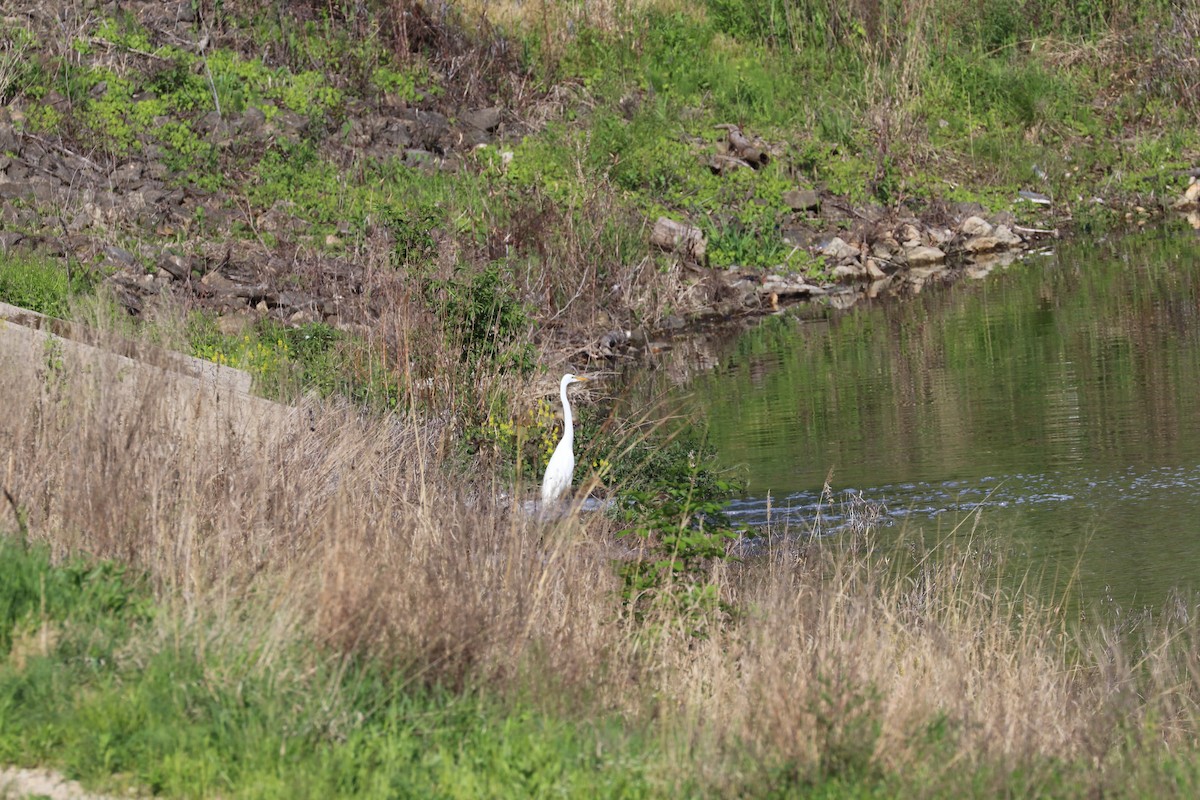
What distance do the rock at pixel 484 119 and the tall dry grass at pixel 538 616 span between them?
18.4m

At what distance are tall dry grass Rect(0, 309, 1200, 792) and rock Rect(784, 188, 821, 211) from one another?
1790 cm

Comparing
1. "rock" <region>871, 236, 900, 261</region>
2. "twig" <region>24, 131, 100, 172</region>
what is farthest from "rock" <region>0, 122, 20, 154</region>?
"rock" <region>871, 236, 900, 261</region>

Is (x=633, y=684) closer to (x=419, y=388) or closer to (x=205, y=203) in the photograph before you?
(x=419, y=388)

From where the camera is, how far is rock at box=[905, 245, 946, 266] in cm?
2583

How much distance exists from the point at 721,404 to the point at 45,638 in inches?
444

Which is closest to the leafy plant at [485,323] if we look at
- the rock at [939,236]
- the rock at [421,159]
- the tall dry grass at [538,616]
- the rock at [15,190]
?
the tall dry grass at [538,616]

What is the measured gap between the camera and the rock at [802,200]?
25.9 m

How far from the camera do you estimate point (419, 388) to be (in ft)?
40.4

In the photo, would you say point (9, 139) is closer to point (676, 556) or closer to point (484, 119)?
point (484, 119)

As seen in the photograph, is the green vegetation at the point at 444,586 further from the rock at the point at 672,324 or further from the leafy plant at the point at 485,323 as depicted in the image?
the rock at the point at 672,324

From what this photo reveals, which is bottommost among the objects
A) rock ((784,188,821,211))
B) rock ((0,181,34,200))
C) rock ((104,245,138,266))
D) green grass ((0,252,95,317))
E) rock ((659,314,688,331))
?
rock ((659,314,688,331))

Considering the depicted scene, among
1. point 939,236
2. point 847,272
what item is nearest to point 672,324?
point 847,272

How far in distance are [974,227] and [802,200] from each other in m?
3.29

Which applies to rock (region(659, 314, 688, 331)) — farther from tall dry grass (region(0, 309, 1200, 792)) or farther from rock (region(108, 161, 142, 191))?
tall dry grass (region(0, 309, 1200, 792))
